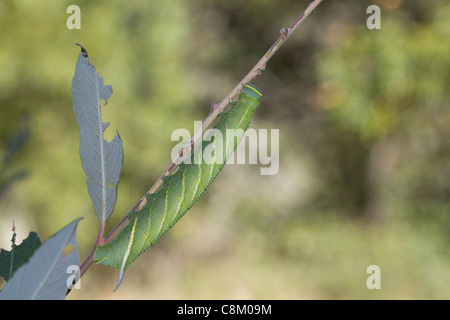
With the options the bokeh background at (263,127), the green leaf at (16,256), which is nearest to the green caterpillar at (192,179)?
the green leaf at (16,256)

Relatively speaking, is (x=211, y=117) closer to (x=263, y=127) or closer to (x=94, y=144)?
(x=94, y=144)

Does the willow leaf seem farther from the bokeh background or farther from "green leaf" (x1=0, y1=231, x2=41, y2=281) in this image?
the bokeh background

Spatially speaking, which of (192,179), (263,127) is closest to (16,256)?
(192,179)

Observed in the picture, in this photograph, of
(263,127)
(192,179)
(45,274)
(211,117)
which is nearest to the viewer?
(45,274)

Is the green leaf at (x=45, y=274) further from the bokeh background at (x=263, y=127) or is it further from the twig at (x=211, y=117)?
the bokeh background at (x=263, y=127)

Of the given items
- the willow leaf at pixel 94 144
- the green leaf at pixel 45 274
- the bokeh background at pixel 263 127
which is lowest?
the green leaf at pixel 45 274
